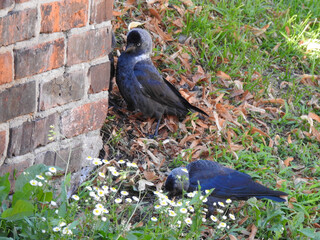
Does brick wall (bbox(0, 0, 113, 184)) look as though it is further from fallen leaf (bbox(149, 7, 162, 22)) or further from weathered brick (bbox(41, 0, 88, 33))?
fallen leaf (bbox(149, 7, 162, 22))

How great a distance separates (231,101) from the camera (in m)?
4.75

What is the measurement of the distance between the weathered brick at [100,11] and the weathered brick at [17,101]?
0.53 m

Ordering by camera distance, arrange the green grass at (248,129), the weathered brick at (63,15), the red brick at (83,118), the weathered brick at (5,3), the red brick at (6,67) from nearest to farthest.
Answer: the weathered brick at (5,3) < the red brick at (6,67) < the weathered brick at (63,15) < the green grass at (248,129) < the red brick at (83,118)

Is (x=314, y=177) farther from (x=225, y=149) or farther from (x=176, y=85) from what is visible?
(x=176, y=85)

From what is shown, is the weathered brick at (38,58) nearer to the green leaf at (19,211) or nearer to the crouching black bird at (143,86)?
the green leaf at (19,211)

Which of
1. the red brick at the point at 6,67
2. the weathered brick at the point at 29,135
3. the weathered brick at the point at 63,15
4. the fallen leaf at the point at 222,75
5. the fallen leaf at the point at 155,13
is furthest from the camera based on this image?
the fallen leaf at the point at 155,13

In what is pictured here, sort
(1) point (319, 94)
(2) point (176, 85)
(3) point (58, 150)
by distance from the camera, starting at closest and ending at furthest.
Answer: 1. (3) point (58, 150)
2. (2) point (176, 85)
3. (1) point (319, 94)

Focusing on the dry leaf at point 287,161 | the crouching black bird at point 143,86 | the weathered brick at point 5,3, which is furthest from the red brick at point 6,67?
the dry leaf at point 287,161

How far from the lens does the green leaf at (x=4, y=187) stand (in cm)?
253

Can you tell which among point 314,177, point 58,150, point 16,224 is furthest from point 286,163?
point 16,224

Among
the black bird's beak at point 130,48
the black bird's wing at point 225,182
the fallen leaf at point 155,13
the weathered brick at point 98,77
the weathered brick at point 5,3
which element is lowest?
the black bird's wing at point 225,182

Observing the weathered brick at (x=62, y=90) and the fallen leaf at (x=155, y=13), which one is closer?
the weathered brick at (x=62, y=90)

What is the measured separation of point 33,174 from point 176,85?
2217mm

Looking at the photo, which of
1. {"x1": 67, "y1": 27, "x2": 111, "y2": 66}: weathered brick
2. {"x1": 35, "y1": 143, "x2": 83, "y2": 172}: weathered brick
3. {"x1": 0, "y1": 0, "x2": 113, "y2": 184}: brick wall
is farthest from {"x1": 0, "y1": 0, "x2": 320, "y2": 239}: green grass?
{"x1": 67, "y1": 27, "x2": 111, "y2": 66}: weathered brick
